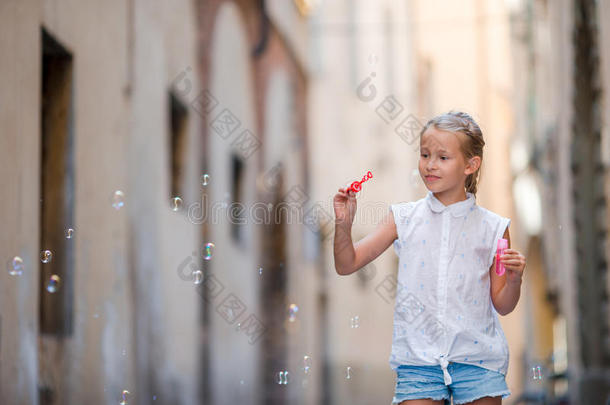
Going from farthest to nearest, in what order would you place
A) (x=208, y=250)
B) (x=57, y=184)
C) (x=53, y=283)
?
1. (x=57, y=184)
2. (x=53, y=283)
3. (x=208, y=250)

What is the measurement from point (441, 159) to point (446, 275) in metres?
0.31

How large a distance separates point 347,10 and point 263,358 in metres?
7.74

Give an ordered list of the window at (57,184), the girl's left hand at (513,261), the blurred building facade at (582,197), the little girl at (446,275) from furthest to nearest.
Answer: the blurred building facade at (582,197) < the window at (57,184) < the little girl at (446,275) < the girl's left hand at (513,261)

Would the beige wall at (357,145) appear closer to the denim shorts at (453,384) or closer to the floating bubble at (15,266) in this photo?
the floating bubble at (15,266)

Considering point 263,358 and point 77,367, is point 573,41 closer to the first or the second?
point 77,367

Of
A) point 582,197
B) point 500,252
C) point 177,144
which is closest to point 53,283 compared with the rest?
point 500,252

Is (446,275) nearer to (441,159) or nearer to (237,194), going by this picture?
(441,159)

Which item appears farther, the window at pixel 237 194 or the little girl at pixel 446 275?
the window at pixel 237 194

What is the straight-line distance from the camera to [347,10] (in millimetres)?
18266

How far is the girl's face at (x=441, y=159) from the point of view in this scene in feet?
8.09

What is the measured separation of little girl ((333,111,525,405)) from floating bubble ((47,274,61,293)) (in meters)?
3.27

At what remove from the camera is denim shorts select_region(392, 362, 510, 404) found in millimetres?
2375

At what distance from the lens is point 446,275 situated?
2469mm

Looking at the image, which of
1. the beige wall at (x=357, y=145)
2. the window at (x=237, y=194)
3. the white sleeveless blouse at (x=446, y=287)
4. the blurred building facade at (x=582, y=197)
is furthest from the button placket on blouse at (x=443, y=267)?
the beige wall at (x=357, y=145)
